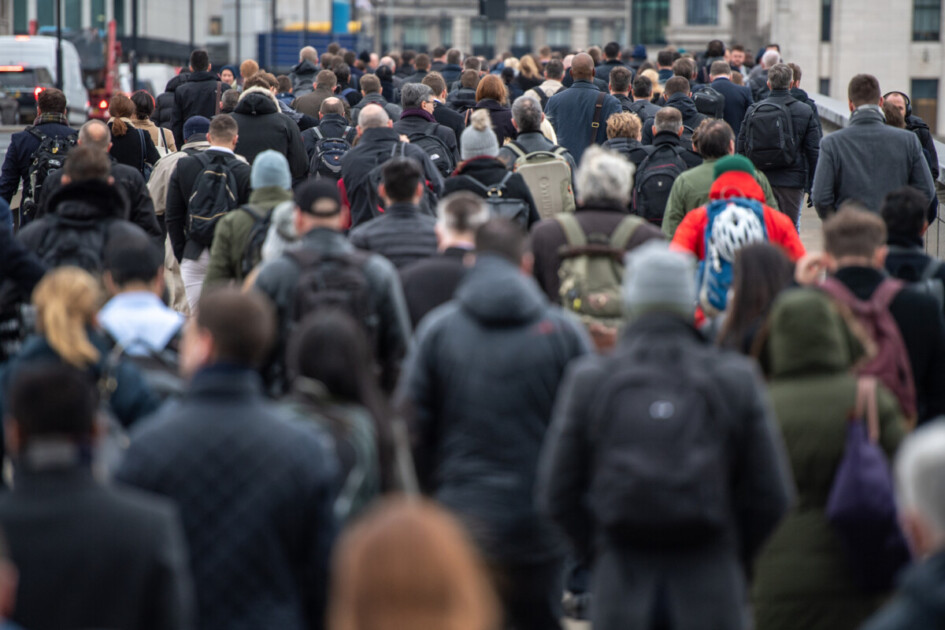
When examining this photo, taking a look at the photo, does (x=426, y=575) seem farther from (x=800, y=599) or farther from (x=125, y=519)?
(x=800, y=599)

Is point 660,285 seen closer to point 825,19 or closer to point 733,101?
point 733,101

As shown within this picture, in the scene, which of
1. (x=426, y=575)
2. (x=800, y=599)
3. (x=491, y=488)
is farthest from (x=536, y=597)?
(x=426, y=575)

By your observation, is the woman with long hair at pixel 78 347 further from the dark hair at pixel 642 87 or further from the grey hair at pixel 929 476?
the dark hair at pixel 642 87

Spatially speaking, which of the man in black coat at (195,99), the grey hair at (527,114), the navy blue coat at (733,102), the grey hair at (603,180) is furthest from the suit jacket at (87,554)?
the navy blue coat at (733,102)

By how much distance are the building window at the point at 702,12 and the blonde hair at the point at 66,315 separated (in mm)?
101421

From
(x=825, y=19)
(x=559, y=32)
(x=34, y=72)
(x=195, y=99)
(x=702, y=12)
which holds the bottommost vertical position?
(x=195, y=99)

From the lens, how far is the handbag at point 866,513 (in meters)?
5.02

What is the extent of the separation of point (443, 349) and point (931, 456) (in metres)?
2.18

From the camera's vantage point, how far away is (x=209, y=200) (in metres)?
10.4

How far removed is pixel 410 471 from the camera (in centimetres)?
516

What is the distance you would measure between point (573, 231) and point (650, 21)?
99.5m

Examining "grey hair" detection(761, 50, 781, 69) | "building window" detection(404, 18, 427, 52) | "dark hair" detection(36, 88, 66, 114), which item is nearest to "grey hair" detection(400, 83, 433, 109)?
"dark hair" detection(36, 88, 66, 114)

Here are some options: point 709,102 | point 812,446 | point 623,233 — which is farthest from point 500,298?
point 709,102

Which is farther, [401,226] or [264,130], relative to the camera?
[264,130]
